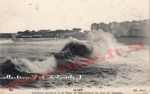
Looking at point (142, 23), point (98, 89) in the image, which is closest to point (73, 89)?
point (98, 89)

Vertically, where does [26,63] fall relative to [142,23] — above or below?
below

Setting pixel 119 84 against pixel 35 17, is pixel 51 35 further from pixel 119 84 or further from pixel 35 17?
pixel 119 84

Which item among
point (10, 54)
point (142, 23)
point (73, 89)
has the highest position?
point (142, 23)

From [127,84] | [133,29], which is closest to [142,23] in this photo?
[133,29]
